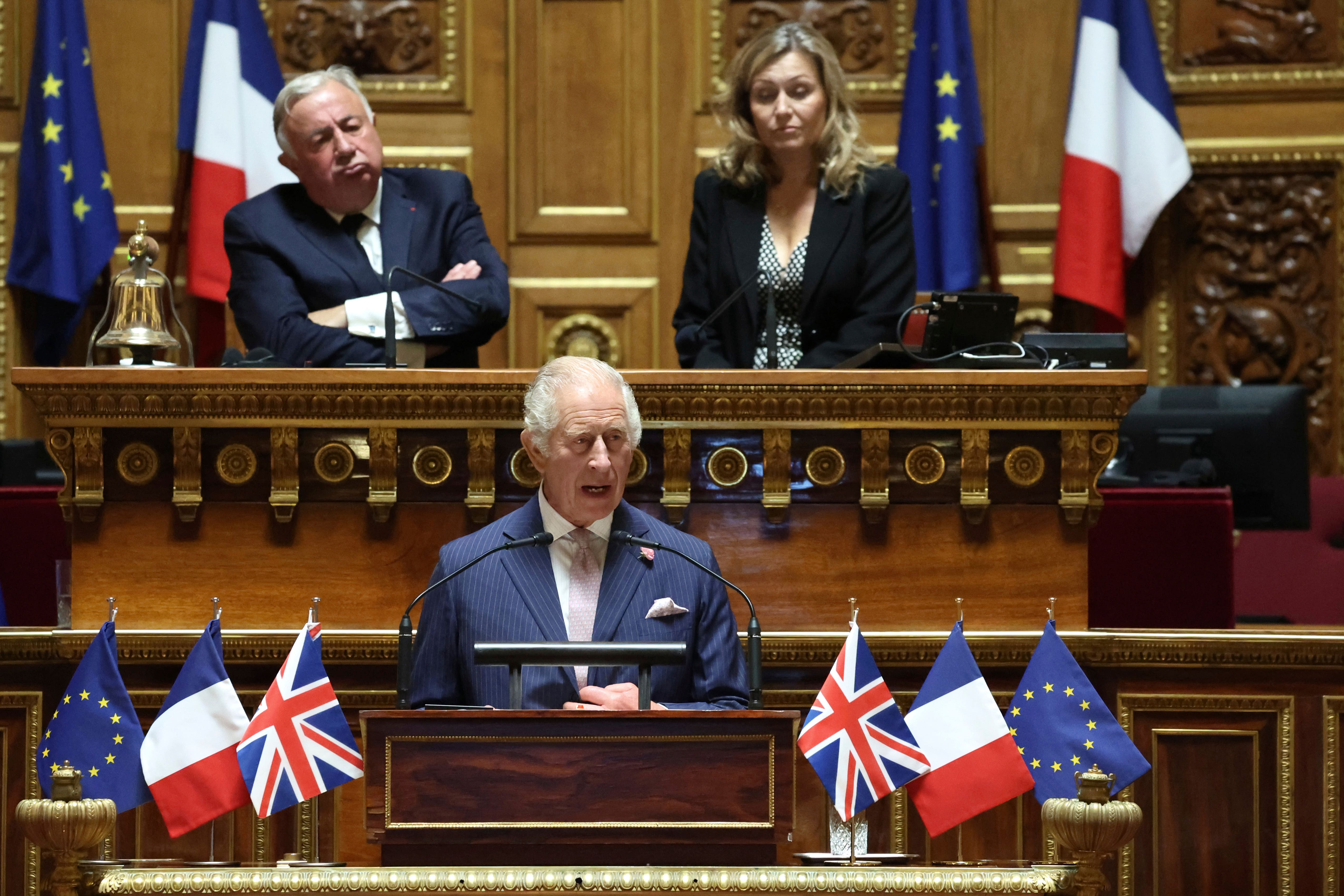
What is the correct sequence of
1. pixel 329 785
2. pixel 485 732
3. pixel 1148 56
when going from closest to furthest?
pixel 485 732 < pixel 329 785 < pixel 1148 56

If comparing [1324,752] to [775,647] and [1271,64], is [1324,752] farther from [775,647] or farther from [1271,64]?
[1271,64]

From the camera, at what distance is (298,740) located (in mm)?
3094

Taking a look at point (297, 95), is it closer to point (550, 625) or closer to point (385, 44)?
point (550, 625)

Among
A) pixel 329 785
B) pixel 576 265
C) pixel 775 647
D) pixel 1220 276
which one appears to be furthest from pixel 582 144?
pixel 329 785

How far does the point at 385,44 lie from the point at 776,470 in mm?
3238

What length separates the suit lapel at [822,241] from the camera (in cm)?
397

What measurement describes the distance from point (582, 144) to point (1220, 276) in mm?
2360

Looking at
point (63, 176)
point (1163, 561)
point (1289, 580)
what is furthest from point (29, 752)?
point (1289, 580)

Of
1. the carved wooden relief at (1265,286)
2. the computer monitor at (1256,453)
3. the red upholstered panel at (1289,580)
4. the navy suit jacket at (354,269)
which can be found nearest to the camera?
the navy suit jacket at (354,269)

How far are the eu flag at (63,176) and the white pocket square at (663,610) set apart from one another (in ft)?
11.8

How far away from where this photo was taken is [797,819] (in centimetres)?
348

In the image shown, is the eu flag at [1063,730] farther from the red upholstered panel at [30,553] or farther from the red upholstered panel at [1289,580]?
the red upholstered panel at [30,553]

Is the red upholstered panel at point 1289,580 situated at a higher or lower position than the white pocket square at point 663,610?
lower

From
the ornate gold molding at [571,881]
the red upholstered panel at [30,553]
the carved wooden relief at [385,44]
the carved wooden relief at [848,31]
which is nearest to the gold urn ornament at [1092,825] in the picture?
the ornate gold molding at [571,881]
